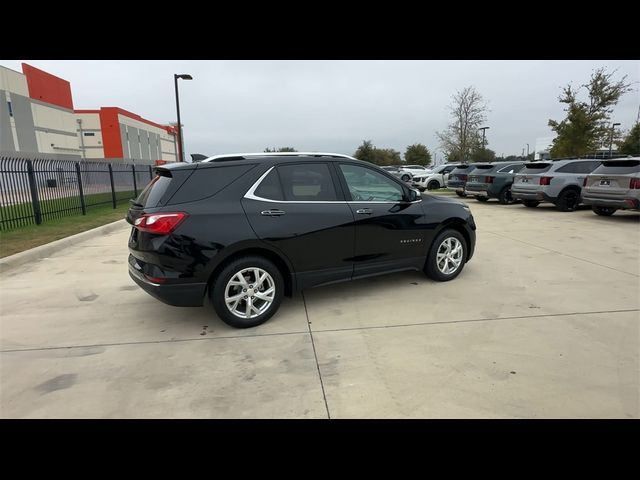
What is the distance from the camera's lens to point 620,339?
3.57 meters

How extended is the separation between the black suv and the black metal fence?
7.99 meters

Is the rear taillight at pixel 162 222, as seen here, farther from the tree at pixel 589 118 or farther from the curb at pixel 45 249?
the tree at pixel 589 118

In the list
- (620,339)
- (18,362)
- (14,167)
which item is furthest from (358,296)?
(14,167)

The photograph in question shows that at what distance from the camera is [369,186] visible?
4.78 m

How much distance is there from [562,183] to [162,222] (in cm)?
1255

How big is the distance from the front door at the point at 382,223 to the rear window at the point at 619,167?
311 inches

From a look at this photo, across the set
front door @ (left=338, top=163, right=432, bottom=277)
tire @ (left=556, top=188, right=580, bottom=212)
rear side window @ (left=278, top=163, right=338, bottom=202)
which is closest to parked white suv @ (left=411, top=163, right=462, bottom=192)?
tire @ (left=556, top=188, right=580, bottom=212)

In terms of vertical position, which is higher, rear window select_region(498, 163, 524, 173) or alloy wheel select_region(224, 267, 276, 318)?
rear window select_region(498, 163, 524, 173)

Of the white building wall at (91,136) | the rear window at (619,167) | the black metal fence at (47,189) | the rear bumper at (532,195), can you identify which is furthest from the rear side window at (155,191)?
the white building wall at (91,136)

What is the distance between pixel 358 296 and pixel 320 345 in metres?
1.39

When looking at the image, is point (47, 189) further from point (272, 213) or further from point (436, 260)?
point (436, 260)

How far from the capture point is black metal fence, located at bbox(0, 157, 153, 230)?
32.5 feet

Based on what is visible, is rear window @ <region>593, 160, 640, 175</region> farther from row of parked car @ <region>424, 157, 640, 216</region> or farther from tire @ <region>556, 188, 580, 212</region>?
tire @ <region>556, 188, 580, 212</region>
